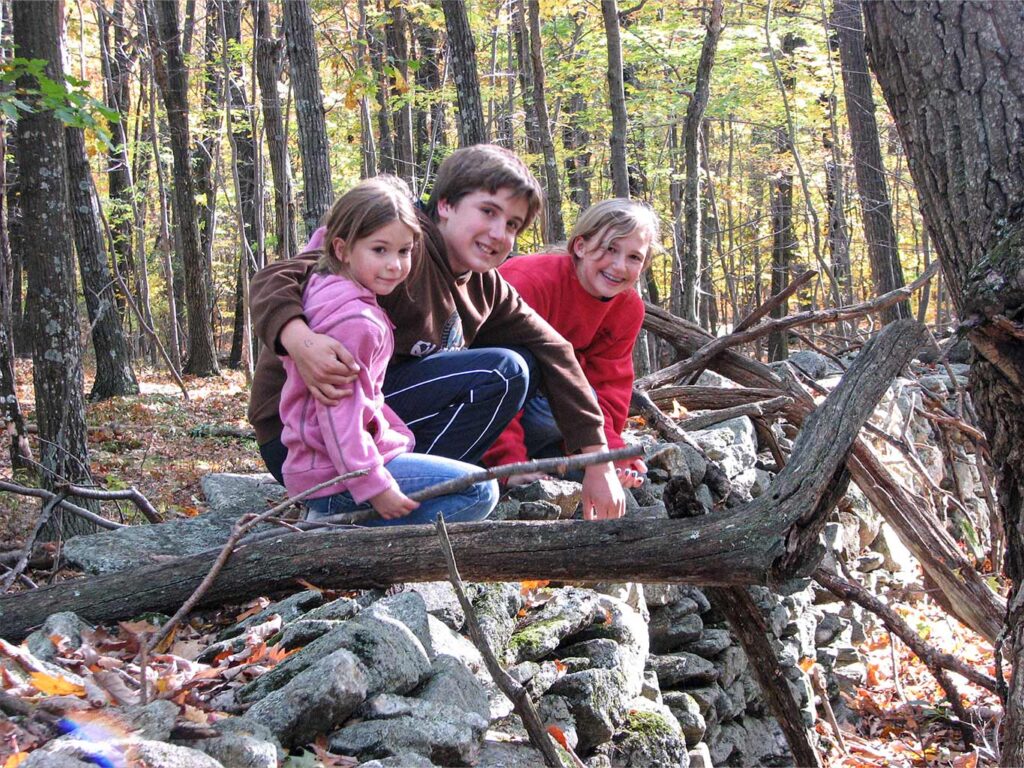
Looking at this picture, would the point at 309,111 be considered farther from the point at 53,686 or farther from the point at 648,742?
the point at 53,686

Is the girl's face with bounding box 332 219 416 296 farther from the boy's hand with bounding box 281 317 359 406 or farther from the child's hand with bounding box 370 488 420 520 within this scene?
the child's hand with bounding box 370 488 420 520

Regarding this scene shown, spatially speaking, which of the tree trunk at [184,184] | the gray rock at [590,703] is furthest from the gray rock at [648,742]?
the tree trunk at [184,184]

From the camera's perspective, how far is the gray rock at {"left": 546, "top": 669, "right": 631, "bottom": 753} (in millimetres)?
2949

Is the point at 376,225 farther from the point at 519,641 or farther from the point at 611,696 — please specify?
the point at 611,696

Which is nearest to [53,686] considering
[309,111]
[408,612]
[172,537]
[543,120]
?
[408,612]

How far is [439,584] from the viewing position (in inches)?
125

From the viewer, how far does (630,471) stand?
3.79 metres

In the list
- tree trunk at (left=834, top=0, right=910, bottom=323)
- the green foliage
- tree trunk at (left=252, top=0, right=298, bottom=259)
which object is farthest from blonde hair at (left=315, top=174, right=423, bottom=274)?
tree trunk at (left=834, top=0, right=910, bottom=323)

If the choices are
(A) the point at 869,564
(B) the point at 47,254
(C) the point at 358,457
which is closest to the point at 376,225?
(C) the point at 358,457

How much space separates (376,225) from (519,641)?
1473 mm

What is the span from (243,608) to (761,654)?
207 centimetres

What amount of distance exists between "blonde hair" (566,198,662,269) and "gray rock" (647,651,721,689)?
1.83 m

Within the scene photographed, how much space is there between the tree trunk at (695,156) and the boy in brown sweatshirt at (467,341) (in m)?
5.49

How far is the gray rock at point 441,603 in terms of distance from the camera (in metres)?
3.04
